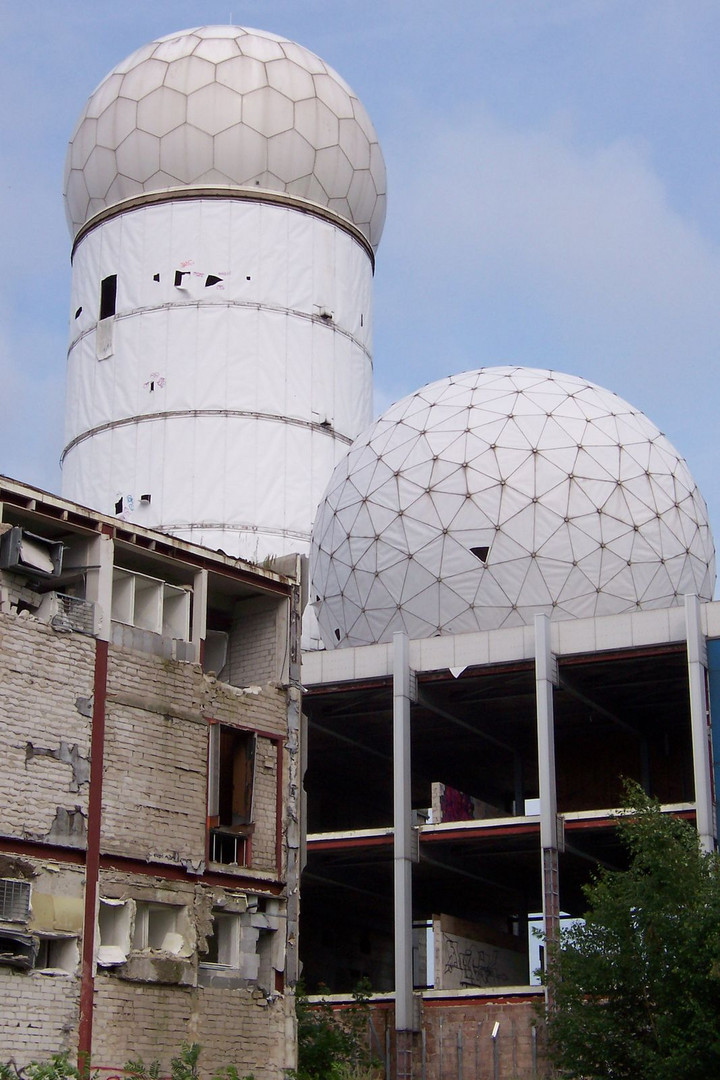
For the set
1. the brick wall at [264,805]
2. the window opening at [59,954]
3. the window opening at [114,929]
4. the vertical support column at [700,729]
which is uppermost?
the vertical support column at [700,729]

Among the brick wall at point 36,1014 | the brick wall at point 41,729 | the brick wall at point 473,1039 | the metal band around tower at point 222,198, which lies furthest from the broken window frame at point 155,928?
the metal band around tower at point 222,198

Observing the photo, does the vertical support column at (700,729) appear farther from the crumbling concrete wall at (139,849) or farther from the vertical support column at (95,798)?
the vertical support column at (95,798)

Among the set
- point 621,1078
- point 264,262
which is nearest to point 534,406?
point 264,262

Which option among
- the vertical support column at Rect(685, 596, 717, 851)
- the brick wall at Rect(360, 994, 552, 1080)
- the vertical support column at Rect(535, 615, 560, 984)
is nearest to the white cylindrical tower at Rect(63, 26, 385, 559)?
the vertical support column at Rect(535, 615, 560, 984)

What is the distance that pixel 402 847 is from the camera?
127ft

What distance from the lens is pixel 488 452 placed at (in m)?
42.6

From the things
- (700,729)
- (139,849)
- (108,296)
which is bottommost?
(139,849)

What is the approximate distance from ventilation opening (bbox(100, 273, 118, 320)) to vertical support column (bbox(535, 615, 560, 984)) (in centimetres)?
2185

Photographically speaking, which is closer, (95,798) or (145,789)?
(95,798)

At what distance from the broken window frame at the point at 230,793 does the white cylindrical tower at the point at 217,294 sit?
823 inches

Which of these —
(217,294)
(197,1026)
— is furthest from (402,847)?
(217,294)

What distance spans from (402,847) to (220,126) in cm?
2581

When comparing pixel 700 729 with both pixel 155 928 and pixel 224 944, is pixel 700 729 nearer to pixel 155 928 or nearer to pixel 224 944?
pixel 224 944

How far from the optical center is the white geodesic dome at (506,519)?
4141 cm
